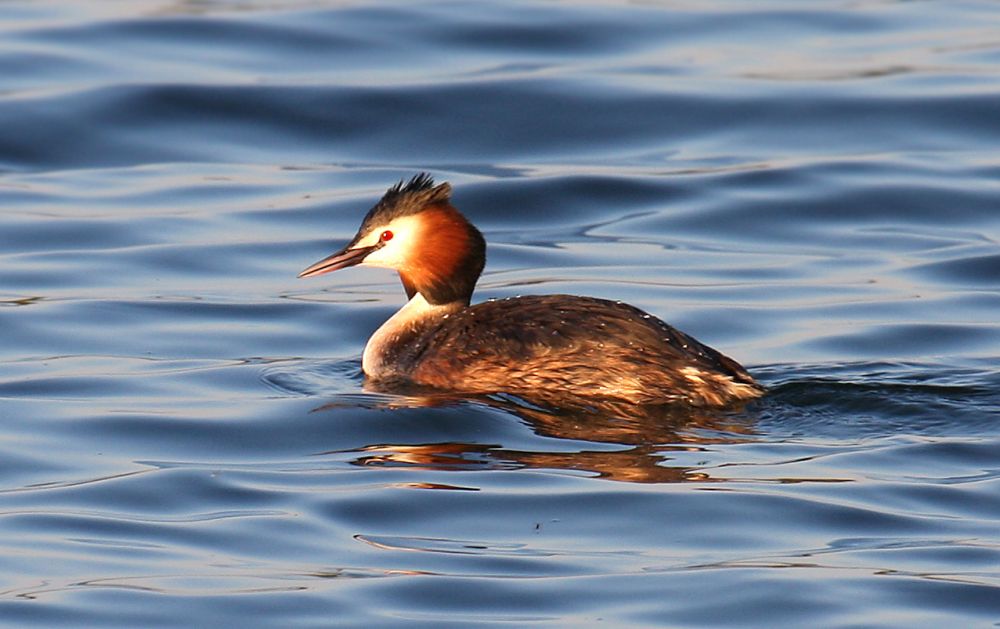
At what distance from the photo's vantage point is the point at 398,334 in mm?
9820

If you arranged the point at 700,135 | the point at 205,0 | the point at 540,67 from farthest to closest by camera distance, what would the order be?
the point at 205,0 → the point at 540,67 → the point at 700,135

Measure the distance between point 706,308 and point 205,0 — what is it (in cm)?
873

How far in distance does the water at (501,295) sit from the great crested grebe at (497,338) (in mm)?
216

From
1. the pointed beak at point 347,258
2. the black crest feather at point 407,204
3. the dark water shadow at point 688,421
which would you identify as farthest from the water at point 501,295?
the black crest feather at point 407,204

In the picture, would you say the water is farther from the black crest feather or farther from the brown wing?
the black crest feather

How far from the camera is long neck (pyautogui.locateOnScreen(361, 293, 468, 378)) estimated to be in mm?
9648

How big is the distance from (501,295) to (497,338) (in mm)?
2454

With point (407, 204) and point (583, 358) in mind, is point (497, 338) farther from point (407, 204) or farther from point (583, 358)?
point (407, 204)

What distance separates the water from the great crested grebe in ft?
0.71

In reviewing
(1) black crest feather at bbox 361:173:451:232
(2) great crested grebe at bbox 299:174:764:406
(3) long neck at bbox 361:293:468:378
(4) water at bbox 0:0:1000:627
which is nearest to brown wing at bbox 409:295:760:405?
(2) great crested grebe at bbox 299:174:764:406

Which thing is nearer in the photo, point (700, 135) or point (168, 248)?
point (168, 248)

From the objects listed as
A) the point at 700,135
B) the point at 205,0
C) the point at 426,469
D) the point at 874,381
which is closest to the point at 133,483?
the point at 426,469

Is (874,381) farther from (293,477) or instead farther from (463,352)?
(293,477)

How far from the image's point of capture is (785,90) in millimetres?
16047
